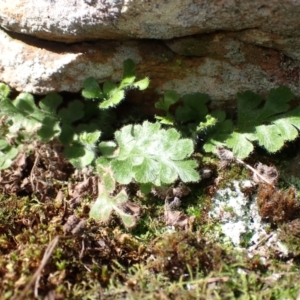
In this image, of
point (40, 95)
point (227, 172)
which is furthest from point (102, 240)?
point (40, 95)

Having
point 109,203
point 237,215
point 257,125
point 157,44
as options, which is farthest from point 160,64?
point 237,215

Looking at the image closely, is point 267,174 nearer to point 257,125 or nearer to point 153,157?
point 257,125

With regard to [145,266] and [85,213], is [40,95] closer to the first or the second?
[85,213]

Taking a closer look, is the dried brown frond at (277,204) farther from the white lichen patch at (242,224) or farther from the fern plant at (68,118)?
the fern plant at (68,118)

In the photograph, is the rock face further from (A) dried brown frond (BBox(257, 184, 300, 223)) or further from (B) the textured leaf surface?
(A) dried brown frond (BBox(257, 184, 300, 223))

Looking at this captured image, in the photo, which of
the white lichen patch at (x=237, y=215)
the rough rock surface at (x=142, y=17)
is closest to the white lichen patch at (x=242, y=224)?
the white lichen patch at (x=237, y=215)

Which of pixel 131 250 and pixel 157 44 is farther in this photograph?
pixel 157 44
